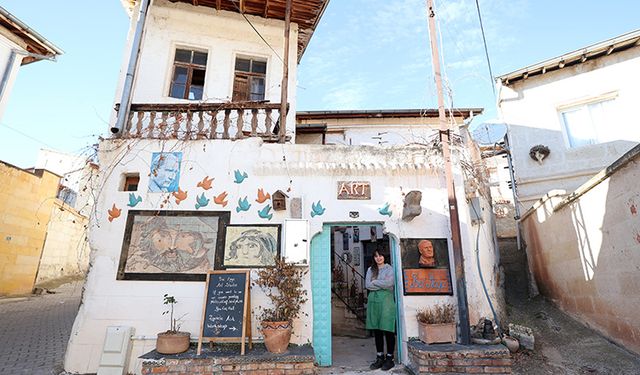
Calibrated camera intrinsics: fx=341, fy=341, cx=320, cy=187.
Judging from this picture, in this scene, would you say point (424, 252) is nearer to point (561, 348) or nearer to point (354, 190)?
point (354, 190)

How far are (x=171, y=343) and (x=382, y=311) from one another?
3.26m

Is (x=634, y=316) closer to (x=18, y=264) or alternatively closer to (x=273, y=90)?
(x=273, y=90)

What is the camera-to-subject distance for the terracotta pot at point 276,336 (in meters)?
5.02

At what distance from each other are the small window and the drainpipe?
83 centimetres

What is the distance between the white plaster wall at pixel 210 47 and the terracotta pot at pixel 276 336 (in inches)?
157

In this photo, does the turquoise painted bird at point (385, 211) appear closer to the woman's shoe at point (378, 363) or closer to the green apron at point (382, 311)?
the green apron at point (382, 311)

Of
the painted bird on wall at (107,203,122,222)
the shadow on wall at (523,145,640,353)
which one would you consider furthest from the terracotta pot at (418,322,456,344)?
the painted bird on wall at (107,203,122,222)

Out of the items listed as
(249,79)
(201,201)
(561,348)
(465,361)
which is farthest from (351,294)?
(249,79)

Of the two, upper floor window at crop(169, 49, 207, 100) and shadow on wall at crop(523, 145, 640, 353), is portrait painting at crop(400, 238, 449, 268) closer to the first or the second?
shadow on wall at crop(523, 145, 640, 353)

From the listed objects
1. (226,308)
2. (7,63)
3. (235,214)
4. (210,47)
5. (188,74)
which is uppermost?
(7,63)

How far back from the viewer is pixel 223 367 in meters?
4.69

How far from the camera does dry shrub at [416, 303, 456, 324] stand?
17.8 ft

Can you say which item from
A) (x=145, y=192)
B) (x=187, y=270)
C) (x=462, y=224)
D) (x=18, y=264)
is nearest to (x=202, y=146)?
(x=145, y=192)

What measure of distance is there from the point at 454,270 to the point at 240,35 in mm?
7281
